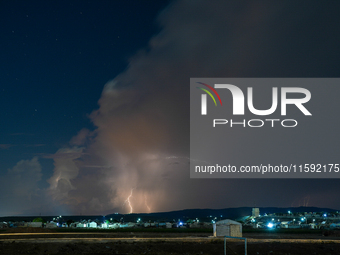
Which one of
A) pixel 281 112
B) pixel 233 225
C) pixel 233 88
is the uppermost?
pixel 233 88

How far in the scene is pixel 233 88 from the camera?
40.9 meters
